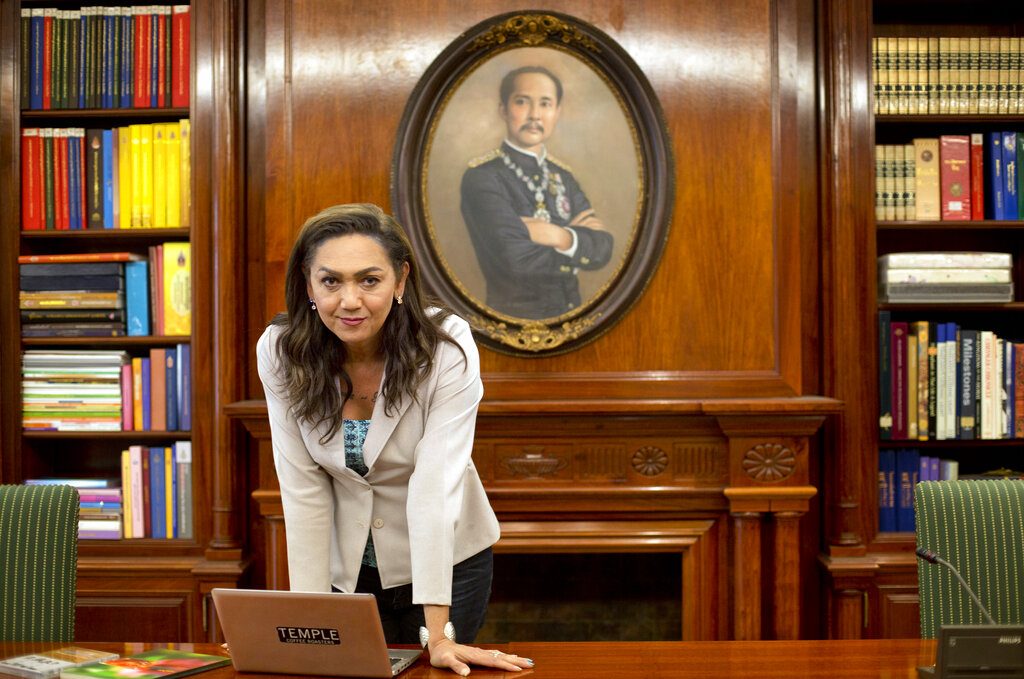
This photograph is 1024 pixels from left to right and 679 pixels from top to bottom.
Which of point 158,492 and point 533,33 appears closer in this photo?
point 533,33

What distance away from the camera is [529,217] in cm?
321

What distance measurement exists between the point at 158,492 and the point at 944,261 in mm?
2798

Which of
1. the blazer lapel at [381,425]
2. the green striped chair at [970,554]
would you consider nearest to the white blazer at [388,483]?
the blazer lapel at [381,425]

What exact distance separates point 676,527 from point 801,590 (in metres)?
0.56

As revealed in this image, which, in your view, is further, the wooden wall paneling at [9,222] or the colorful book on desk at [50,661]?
the wooden wall paneling at [9,222]

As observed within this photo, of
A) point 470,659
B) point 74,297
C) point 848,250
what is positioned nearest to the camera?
point 470,659

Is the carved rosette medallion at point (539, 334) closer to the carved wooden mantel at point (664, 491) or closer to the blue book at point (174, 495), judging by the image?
the carved wooden mantel at point (664, 491)

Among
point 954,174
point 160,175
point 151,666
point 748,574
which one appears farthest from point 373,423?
point 954,174

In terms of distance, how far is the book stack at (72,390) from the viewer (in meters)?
3.29

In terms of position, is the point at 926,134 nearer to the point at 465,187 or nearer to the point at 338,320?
the point at 465,187

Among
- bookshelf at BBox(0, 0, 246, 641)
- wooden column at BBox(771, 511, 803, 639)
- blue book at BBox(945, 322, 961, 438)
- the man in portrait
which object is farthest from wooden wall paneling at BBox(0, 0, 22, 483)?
blue book at BBox(945, 322, 961, 438)

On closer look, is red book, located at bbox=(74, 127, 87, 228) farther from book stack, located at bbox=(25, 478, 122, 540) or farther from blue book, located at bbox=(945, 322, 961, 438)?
blue book, located at bbox=(945, 322, 961, 438)

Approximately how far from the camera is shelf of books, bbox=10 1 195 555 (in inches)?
129

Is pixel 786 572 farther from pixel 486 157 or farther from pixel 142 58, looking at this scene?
pixel 142 58
